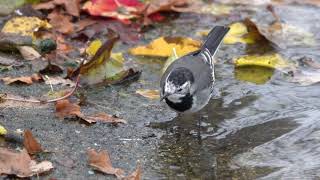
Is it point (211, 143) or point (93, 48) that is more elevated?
point (93, 48)

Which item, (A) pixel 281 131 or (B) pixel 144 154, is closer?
(B) pixel 144 154

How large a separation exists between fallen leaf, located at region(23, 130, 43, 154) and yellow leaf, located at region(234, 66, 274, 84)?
2861 millimetres

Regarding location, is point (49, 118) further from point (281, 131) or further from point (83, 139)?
point (281, 131)

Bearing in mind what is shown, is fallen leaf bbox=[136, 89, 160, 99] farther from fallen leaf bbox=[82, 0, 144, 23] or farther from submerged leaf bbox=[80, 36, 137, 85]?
fallen leaf bbox=[82, 0, 144, 23]

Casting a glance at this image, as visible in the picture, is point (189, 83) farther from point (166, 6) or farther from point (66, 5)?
point (166, 6)

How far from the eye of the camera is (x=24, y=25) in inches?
320

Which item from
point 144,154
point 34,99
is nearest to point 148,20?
point 34,99

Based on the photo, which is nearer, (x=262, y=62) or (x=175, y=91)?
(x=175, y=91)

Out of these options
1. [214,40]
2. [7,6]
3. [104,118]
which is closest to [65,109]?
[104,118]

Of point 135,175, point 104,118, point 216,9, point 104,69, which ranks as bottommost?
point 216,9

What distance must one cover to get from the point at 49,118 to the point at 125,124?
641 millimetres

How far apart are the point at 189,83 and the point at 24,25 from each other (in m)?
2.47

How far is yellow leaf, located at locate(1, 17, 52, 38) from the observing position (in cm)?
798

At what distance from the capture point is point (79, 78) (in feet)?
22.5
